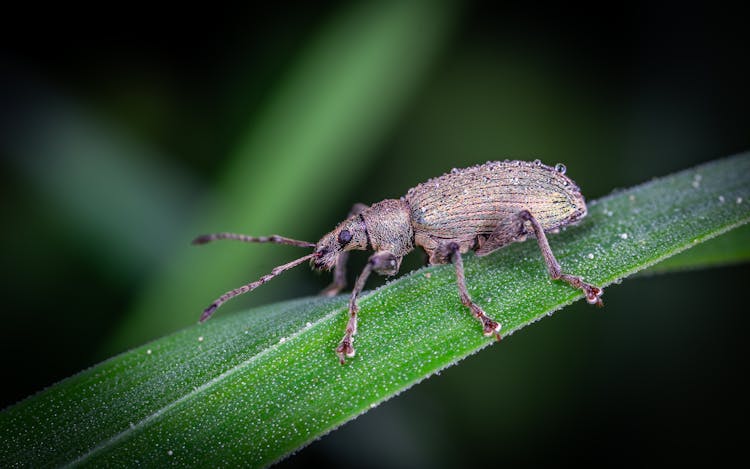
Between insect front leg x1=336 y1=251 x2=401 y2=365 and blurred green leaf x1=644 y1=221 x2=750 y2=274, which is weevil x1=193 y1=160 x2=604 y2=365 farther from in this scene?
blurred green leaf x1=644 y1=221 x2=750 y2=274

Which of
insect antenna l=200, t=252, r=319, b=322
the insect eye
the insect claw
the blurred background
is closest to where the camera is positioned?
the insect claw

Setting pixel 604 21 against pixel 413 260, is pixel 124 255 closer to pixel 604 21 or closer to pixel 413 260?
pixel 413 260

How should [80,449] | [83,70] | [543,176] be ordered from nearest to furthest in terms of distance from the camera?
[80,449], [543,176], [83,70]

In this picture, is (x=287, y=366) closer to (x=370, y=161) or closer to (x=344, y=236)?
(x=344, y=236)

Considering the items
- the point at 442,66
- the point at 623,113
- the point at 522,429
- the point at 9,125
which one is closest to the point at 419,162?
the point at 442,66

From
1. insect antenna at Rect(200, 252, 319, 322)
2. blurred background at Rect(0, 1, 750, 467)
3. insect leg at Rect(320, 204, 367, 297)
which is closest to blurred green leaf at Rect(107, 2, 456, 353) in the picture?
blurred background at Rect(0, 1, 750, 467)

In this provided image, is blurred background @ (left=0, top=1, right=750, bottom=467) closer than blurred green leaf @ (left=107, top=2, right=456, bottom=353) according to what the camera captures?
Yes

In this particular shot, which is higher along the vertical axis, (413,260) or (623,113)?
(623,113)
